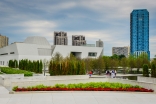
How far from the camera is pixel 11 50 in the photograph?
64.7m

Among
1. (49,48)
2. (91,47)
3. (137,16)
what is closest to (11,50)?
(49,48)

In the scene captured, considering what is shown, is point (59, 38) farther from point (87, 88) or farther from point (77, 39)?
point (87, 88)

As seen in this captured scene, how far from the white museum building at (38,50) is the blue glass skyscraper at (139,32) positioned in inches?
3802

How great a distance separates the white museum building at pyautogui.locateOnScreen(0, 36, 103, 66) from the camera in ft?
199

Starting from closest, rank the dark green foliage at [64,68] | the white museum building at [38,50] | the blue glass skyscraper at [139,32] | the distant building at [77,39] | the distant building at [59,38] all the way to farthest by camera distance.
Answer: the dark green foliage at [64,68] → the white museum building at [38,50] → the distant building at [77,39] → the distant building at [59,38] → the blue glass skyscraper at [139,32]

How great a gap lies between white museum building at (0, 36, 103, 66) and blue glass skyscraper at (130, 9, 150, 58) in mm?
96566

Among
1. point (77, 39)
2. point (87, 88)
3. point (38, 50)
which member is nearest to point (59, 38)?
point (77, 39)

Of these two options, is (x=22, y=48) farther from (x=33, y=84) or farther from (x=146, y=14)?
(x=146, y=14)

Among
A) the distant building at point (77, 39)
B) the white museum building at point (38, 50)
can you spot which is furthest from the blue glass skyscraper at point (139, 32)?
the white museum building at point (38, 50)

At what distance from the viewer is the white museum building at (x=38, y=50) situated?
6053 cm

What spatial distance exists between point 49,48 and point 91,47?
44.8 ft

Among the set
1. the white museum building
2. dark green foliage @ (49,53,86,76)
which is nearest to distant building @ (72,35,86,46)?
the white museum building

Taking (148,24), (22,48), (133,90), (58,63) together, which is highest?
(148,24)

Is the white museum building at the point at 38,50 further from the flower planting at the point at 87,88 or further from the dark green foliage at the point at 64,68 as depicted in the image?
the flower planting at the point at 87,88
